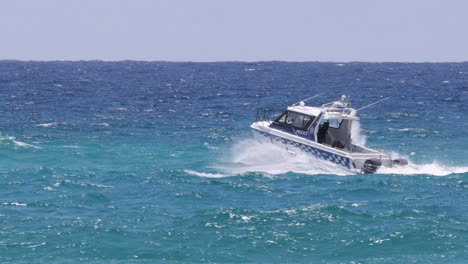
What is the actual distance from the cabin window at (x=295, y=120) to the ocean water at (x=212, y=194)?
140 cm

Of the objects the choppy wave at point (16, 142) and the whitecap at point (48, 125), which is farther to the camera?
the whitecap at point (48, 125)

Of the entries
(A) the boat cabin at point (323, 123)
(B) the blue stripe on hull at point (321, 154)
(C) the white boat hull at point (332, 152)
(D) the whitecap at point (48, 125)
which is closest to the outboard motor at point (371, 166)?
(C) the white boat hull at point (332, 152)

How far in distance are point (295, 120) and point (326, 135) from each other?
163 centimetres

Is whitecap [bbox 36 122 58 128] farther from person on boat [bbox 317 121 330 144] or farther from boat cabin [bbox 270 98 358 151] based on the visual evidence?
person on boat [bbox 317 121 330 144]

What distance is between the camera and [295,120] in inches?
1741

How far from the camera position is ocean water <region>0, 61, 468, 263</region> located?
27656 millimetres

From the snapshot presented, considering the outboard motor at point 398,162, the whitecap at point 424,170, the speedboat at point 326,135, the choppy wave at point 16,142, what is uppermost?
the speedboat at point 326,135

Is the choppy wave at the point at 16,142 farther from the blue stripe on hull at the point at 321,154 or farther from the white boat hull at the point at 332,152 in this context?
the blue stripe on hull at the point at 321,154

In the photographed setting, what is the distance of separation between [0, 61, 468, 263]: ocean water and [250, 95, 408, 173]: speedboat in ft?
1.93

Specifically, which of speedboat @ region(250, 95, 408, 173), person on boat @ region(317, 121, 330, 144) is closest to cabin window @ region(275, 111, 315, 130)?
speedboat @ region(250, 95, 408, 173)

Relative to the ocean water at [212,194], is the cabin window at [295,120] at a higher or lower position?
higher

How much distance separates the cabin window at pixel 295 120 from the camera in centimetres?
4349

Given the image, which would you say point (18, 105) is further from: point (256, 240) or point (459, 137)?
point (256, 240)

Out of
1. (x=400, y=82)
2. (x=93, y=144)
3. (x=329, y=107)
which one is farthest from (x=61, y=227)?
(x=400, y=82)
